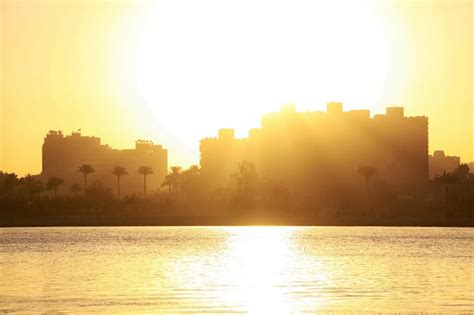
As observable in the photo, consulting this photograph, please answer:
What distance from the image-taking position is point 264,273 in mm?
96000

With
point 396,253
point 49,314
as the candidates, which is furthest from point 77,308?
point 396,253

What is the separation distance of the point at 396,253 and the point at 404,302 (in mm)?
68560

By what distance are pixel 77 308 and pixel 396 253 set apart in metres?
77.0

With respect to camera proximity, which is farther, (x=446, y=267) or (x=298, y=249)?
(x=298, y=249)

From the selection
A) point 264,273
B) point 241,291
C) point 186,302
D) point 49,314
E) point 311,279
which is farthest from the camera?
point 264,273

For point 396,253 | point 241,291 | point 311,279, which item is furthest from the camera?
point 396,253

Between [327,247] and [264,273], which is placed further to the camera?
[327,247]

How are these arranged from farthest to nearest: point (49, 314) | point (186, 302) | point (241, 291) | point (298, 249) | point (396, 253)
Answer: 1. point (298, 249)
2. point (396, 253)
3. point (241, 291)
4. point (186, 302)
5. point (49, 314)

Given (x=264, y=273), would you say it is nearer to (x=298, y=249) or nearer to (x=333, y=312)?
(x=333, y=312)

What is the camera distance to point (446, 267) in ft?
334

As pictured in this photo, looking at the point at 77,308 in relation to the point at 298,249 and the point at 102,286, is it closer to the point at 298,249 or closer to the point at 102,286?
the point at 102,286

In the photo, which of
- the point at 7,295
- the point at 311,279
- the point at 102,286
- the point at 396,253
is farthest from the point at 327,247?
the point at 7,295

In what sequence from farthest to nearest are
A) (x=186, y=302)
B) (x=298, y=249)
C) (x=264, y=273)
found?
(x=298, y=249) < (x=264, y=273) < (x=186, y=302)

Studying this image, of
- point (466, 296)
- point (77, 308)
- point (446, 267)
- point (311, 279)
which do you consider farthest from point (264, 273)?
point (77, 308)
